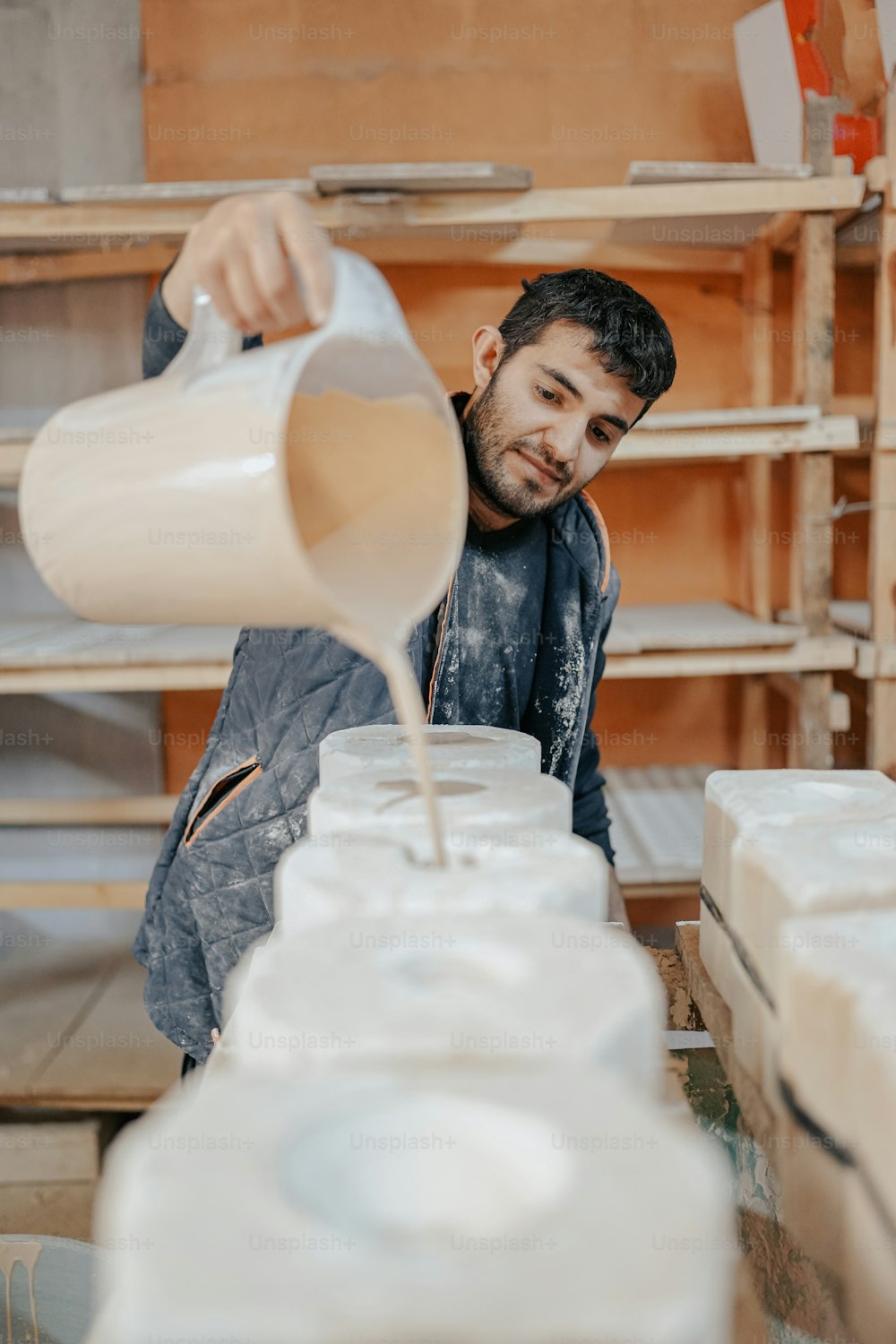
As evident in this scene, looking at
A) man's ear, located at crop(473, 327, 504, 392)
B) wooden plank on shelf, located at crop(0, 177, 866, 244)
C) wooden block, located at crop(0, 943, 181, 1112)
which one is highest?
wooden plank on shelf, located at crop(0, 177, 866, 244)

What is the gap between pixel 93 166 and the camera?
7.27 ft

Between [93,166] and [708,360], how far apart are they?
1395 mm

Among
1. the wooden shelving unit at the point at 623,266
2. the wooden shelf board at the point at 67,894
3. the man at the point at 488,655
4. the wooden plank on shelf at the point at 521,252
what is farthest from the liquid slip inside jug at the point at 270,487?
the wooden shelf board at the point at 67,894

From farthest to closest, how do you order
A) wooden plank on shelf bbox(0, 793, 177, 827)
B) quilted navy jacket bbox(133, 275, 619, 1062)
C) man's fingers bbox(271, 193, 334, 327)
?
wooden plank on shelf bbox(0, 793, 177, 827) → quilted navy jacket bbox(133, 275, 619, 1062) → man's fingers bbox(271, 193, 334, 327)

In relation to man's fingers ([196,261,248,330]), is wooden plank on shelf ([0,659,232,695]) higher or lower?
lower

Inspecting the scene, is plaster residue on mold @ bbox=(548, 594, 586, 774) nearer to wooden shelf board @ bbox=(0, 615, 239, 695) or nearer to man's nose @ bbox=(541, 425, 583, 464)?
man's nose @ bbox=(541, 425, 583, 464)

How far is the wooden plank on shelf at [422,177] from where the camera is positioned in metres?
1.64

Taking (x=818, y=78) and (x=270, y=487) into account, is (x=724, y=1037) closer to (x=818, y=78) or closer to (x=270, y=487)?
(x=270, y=487)

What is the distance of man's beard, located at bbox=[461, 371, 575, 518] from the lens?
4.40ft

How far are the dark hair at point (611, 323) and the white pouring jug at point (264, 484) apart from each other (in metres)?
0.60

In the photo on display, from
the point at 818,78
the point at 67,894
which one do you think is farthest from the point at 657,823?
the point at 818,78

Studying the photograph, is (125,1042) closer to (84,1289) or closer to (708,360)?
(84,1289)

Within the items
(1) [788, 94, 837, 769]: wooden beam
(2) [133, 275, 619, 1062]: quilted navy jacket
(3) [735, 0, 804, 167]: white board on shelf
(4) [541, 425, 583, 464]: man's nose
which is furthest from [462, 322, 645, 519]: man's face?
(3) [735, 0, 804, 167]: white board on shelf

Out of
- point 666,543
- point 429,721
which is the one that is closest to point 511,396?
point 429,721
